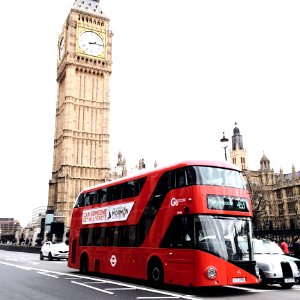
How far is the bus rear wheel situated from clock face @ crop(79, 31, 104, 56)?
68.3 m

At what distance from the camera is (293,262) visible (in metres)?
12.9

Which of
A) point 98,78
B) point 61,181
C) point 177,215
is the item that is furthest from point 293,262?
point 98,78

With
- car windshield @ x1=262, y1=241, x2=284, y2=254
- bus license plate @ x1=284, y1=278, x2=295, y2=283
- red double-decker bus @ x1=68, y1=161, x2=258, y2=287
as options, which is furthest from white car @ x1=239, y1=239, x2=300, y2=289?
red double-decker bus @ x1=68, y1=161, x2=258, y2=287

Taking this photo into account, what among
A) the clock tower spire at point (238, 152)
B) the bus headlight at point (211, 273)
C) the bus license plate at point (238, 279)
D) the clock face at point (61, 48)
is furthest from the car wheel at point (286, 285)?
the clock tower spire at point (238, 152)

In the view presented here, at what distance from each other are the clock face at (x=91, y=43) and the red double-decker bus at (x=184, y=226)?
65.4 m

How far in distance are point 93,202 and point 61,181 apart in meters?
56.9

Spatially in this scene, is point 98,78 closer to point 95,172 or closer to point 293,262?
point 95,172

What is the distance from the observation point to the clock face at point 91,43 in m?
75.4

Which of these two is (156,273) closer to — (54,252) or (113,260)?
(113,260)

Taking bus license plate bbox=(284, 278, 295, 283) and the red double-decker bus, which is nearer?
the red double-decker bus

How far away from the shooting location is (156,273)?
1216cm

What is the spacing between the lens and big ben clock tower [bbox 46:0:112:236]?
7206cm

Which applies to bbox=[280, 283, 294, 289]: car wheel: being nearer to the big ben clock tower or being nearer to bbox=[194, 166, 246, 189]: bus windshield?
bbox=[194, 166, 246, 189]: bus windshield

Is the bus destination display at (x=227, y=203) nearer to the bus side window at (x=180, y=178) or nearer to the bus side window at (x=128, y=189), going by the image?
the bus side window at (x=180, y=178)
